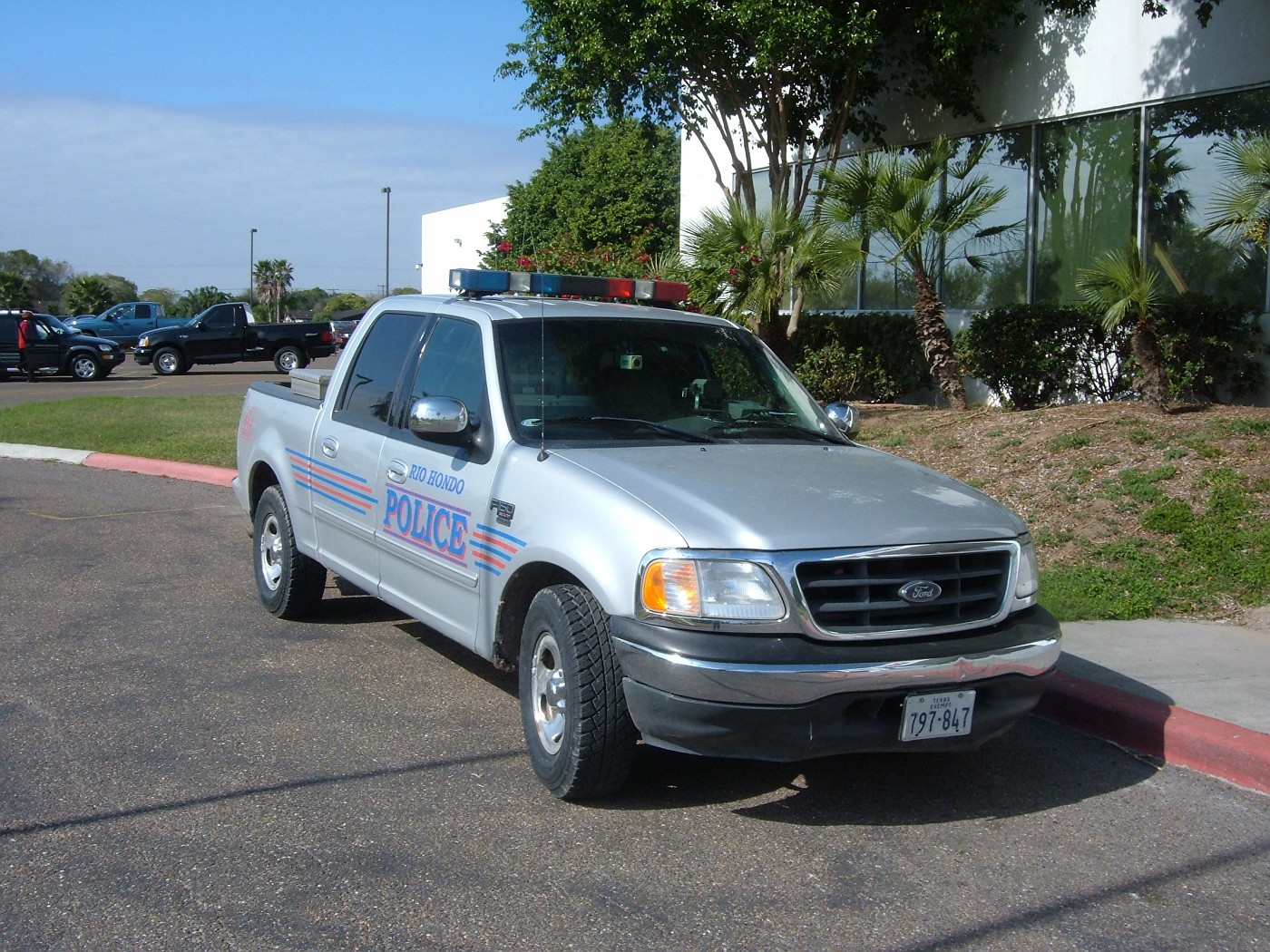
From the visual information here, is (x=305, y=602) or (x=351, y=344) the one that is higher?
(x=351, y=344)

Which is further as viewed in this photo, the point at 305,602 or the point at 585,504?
the point at 305,602

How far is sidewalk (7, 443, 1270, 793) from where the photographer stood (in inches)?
210

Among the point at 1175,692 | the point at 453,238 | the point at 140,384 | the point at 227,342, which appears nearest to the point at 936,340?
the point at 1175,692

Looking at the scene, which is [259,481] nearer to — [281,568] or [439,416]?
[281,568]

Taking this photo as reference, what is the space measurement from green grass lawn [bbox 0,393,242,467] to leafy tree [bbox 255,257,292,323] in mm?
80853

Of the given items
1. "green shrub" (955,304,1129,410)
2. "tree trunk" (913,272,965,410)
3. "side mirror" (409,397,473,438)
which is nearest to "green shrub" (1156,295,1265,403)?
"green shrub" (955,304,1129,410)

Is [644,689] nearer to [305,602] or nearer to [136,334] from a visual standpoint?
[305,602]

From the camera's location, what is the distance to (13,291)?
79062 millimetres

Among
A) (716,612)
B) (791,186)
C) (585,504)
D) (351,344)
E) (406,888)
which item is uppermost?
(791,186)

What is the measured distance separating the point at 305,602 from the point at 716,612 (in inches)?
148

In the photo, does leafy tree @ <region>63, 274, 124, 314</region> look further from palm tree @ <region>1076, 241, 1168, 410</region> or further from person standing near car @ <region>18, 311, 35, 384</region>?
palm tree @ <region>1076, 241, 1168, 410</region>

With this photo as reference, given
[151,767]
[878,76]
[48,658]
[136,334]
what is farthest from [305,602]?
[136,334]

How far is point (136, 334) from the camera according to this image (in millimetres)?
40000

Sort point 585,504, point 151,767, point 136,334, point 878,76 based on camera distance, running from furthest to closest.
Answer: point 136,334 → point 878,76 → point 151,767 → point 585,504
